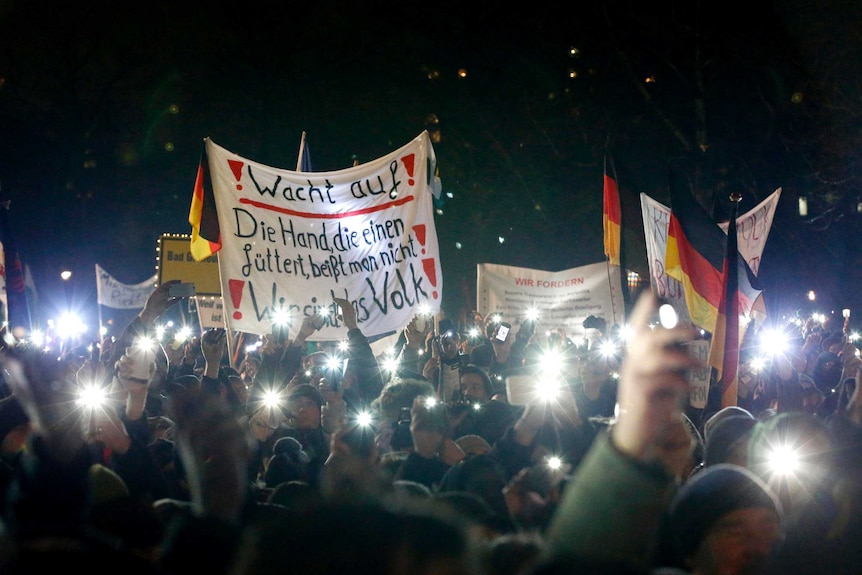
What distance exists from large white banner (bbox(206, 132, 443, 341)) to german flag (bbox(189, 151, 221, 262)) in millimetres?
100

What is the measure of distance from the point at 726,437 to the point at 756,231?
461cm

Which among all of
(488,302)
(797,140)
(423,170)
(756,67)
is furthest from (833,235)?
(423,170)

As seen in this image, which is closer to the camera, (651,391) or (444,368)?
(651,391)

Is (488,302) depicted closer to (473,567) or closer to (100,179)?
(473,567)

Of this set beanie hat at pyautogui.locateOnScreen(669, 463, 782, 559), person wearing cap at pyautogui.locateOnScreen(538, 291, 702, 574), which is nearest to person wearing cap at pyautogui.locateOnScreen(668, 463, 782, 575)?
beanie hat at pyautogui.locateOnScreen(669, 463, 782, 559)

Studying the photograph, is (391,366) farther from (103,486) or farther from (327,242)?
(103,486)

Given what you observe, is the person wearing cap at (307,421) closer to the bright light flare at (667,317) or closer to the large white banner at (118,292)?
the bright light flare at (667,317)

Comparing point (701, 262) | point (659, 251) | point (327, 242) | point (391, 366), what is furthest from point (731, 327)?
point (327, 242)

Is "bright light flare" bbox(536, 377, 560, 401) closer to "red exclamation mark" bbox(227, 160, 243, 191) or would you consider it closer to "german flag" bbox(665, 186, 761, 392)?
"german flag" bbox(665, 186, 761, 392)

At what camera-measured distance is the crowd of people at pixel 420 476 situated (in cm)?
185

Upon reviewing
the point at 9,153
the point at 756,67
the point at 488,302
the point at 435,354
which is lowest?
the point at 435,354

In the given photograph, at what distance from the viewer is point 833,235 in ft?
86.5

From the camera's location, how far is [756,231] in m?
8.34

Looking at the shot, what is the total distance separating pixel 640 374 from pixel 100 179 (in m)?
30.7
